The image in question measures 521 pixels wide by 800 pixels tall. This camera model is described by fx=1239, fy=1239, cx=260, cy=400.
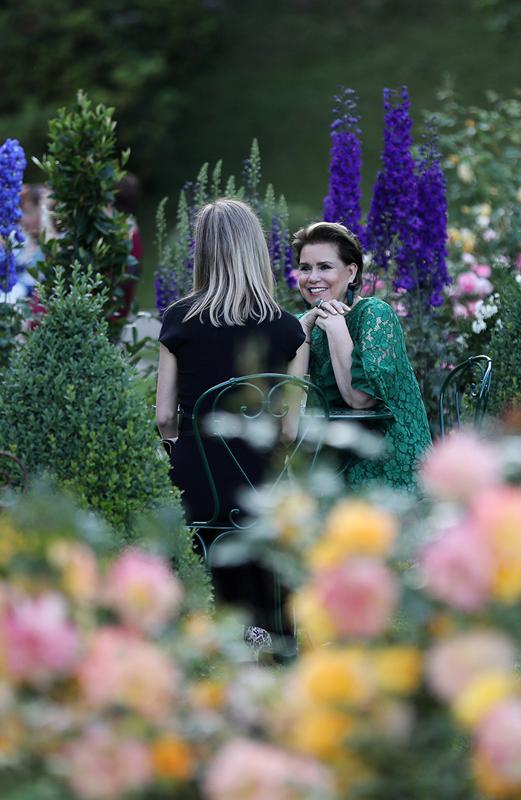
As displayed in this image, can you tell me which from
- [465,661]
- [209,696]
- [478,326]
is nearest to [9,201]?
[478,326]

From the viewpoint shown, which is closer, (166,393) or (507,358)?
(166,393)

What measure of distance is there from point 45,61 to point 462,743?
757 inches

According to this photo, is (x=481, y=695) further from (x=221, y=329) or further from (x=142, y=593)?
(x=221, y=329)

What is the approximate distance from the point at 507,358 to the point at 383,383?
1065mm

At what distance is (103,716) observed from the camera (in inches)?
50.6

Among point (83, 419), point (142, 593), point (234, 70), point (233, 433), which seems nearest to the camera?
point (142, 593)

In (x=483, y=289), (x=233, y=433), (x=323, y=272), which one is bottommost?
(x=233, y=433)

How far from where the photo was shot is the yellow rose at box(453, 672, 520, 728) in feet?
3.80

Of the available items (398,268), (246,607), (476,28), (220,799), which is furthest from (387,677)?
(476,28)

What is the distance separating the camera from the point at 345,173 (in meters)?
5.18

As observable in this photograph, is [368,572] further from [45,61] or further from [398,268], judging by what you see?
[45,61]

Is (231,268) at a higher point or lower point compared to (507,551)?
higher

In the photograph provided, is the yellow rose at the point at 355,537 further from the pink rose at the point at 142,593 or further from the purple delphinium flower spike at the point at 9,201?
the purple delphinium flower spike at the point at 9,201

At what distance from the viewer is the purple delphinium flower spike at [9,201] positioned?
4803 mm
